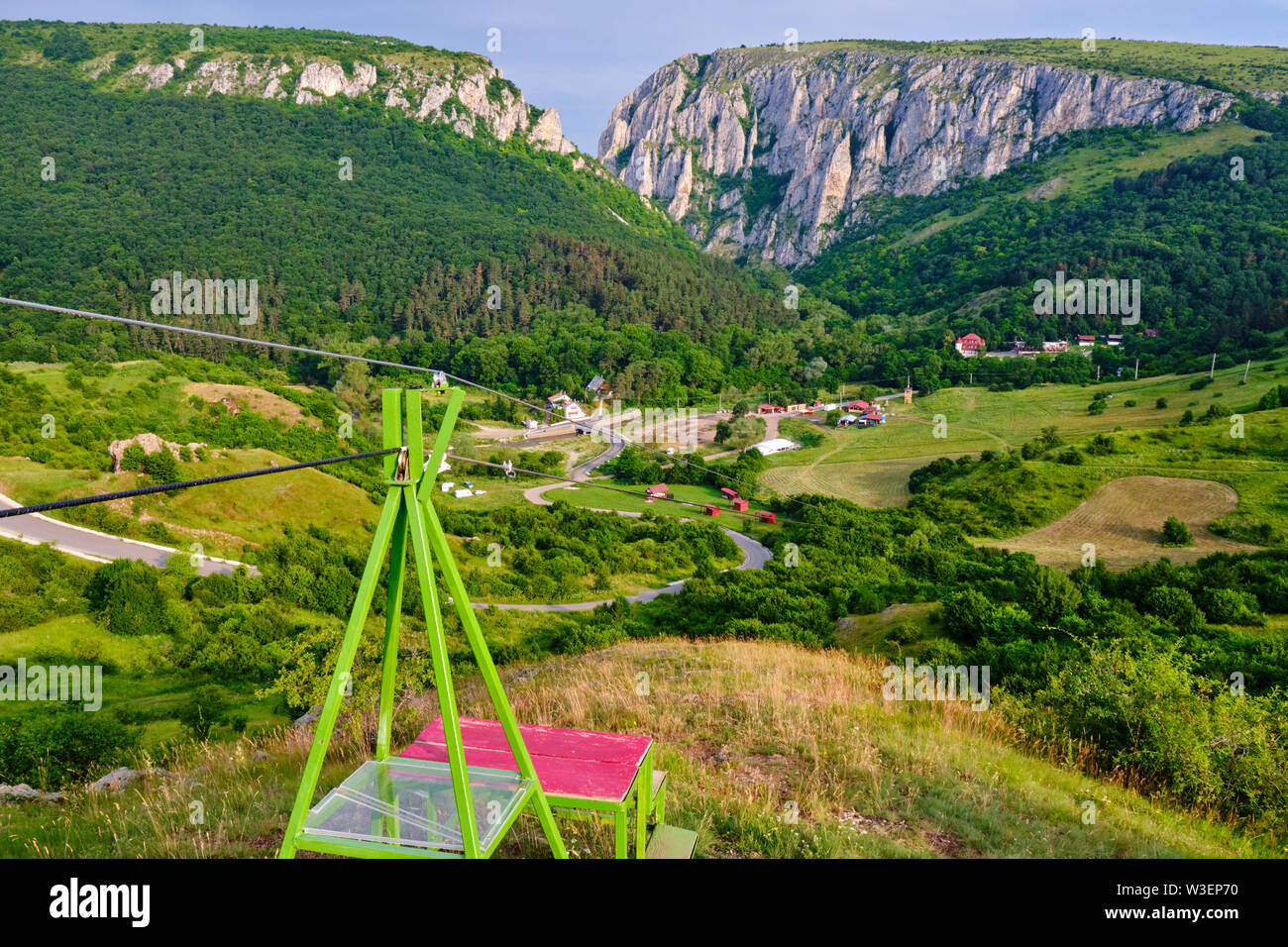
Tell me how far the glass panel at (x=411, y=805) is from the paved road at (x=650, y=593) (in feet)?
74.9

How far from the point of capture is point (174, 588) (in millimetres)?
23125

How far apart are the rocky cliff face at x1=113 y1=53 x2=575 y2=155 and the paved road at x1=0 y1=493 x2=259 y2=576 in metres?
186

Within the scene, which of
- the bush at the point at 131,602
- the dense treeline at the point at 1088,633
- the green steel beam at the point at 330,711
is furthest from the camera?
the bush at the point at 131,602

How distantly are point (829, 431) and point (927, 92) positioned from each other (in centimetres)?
16737

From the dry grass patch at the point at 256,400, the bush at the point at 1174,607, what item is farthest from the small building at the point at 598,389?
the bush at the point at 1174,607

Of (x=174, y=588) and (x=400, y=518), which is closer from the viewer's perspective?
(x=400, y=518)

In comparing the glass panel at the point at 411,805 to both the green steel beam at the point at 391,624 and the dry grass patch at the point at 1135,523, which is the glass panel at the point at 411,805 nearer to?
the green steel beam at the point at 391,624

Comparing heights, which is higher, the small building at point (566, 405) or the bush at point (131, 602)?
the small building at point (566, 405)

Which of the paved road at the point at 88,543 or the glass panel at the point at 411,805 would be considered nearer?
the glass panel at the point at 411,805

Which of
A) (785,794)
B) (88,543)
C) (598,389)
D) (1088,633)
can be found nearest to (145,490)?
(785,794)

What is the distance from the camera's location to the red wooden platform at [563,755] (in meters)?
4.06

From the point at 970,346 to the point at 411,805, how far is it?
10937 cm

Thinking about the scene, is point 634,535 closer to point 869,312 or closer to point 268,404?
point 268,404
